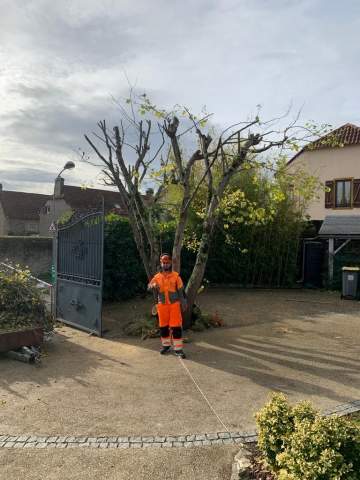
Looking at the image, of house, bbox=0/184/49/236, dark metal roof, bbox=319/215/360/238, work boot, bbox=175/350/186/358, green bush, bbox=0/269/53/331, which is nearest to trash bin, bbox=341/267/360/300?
dark metal roof, bbox=319/215/360/238

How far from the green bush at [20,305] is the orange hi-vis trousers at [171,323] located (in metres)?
2.02

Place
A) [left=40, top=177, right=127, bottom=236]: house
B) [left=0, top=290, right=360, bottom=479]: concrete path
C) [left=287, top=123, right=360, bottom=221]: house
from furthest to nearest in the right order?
[left=40, top=177, right=127, bottom=236]: house → [left=287, top=123, right=360, bottom=221]: house → [left=0, top=290, right=360, bottom=479]: concrete path

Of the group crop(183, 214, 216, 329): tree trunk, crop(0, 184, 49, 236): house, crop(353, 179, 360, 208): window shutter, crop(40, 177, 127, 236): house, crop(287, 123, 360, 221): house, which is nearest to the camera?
crop(183, 214, 216, 329): tree trunk

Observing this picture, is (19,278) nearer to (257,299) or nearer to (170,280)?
(170,280)

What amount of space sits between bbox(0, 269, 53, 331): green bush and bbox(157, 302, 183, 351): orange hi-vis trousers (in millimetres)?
2021

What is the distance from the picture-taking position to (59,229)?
10.0 m

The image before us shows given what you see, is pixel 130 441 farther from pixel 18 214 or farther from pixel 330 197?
pixel 18 214

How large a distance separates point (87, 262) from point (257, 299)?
6195 mm

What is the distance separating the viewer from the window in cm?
2241

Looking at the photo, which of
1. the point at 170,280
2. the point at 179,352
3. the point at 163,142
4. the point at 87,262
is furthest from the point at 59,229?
the point at 179,352

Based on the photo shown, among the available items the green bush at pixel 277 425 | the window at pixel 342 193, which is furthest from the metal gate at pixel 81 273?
the window at pixel 342 193

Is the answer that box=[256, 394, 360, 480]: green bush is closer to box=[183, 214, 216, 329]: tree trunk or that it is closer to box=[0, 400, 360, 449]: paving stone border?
box=[0, 400, 360, 449]: paving stone border

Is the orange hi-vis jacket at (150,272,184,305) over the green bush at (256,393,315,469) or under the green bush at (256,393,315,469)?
over

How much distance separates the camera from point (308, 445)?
2.85 m
